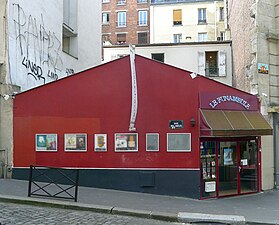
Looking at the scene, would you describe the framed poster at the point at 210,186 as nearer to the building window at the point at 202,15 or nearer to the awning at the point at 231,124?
the awning at the point at 231,124

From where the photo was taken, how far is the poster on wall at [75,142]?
37.4ft

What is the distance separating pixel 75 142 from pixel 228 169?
4973mm

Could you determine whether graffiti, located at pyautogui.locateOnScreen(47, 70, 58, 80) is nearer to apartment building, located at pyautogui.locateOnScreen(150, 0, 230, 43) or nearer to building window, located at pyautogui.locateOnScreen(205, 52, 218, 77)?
building window, located at pyautogui.locateOnScreen(205, 52, 218, 77)

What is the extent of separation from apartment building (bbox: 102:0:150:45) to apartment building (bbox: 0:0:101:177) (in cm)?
2273

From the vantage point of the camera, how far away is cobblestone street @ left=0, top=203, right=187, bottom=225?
24.1 ft

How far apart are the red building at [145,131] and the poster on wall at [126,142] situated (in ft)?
0.10

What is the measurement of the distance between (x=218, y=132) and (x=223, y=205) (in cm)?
204

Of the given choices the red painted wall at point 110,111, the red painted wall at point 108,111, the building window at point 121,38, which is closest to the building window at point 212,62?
the red painted wall at point 110,111

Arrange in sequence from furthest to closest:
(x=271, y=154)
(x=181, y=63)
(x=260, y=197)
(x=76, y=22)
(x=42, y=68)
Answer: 1. (x=181, y=63)
2. (x=76, y=22)
3. (x=42, y=68)
4. (x=271, y=154)
5. (x=260, y=197)

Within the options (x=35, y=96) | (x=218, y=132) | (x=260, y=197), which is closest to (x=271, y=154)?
(x=260, y=197)

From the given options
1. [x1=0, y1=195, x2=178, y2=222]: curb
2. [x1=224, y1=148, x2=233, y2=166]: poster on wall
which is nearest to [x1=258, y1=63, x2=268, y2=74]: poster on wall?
[x1=224, y1=148, x2=233, y2=166]: poster on wall

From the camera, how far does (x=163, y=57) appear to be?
22.2m

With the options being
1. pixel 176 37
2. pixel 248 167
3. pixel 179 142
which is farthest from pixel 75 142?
pixel 176 37

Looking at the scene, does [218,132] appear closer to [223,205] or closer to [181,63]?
[223,205]
